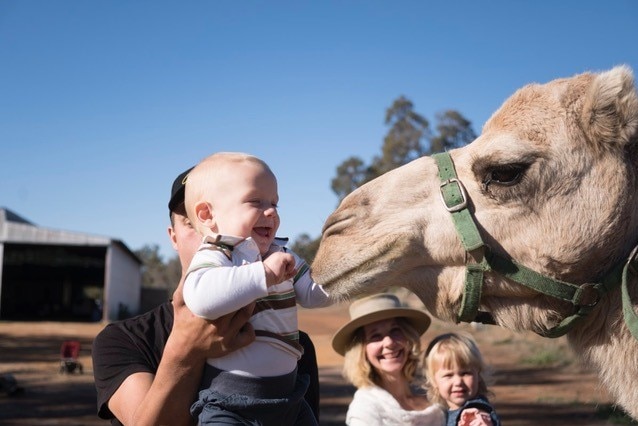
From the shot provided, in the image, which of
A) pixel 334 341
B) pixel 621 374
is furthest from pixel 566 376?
pixel 621 374

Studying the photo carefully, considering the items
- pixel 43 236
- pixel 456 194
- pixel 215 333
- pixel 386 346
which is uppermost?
pixel 456 194

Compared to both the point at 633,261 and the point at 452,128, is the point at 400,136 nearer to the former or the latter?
the point at 452,128

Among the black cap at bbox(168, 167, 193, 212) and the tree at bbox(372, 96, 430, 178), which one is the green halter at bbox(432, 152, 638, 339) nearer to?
the black cap at bbox(168, 167, 193, 212)

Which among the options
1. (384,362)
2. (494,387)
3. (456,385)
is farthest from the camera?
(494,387)

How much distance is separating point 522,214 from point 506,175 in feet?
0.53

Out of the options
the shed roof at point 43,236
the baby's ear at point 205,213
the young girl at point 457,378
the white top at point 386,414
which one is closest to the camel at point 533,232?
the baby's ear at point 205,213

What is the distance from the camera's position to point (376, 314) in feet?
13.9

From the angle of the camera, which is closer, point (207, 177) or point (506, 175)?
point (506, 175)

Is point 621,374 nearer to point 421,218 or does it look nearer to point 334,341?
point 421,218

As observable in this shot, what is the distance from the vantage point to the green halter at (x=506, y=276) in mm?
2398

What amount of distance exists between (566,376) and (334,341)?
11.8 meters

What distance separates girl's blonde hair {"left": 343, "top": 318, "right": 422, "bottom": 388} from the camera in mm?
4199

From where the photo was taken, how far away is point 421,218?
8.47 feet

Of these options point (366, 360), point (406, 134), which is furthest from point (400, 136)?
point (366, 360)
